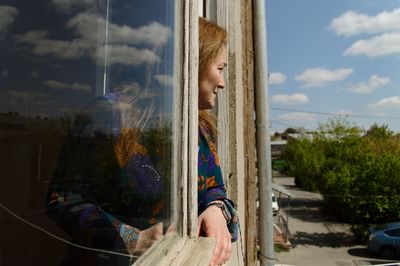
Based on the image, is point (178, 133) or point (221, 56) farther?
point (221, 56)

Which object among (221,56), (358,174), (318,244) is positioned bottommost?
(318,244)

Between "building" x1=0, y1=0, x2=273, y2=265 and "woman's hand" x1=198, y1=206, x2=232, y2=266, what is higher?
"building" x1=0, y1=0, x2=273, y2=265

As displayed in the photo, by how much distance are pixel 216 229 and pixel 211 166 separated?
17 centimetres

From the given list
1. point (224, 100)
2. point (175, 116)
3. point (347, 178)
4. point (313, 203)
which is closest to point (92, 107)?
point (175, 116)

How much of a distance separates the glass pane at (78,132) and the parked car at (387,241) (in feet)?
58.3

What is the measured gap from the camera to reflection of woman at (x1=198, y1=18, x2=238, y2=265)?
3.28 feet

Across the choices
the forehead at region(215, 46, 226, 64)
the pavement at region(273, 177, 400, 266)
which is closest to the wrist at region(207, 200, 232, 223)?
the forehead at region(215, 46, 226, 64)

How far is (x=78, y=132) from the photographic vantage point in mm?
678

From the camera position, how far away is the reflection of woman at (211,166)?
100 centimetres

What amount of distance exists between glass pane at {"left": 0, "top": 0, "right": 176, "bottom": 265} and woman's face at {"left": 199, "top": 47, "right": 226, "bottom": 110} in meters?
0.27

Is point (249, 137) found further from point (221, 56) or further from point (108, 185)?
point (108, 185)

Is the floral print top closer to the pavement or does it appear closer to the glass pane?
the glass pane

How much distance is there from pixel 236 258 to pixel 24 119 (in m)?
1.36

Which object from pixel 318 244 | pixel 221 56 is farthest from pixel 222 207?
pixel 318 244
